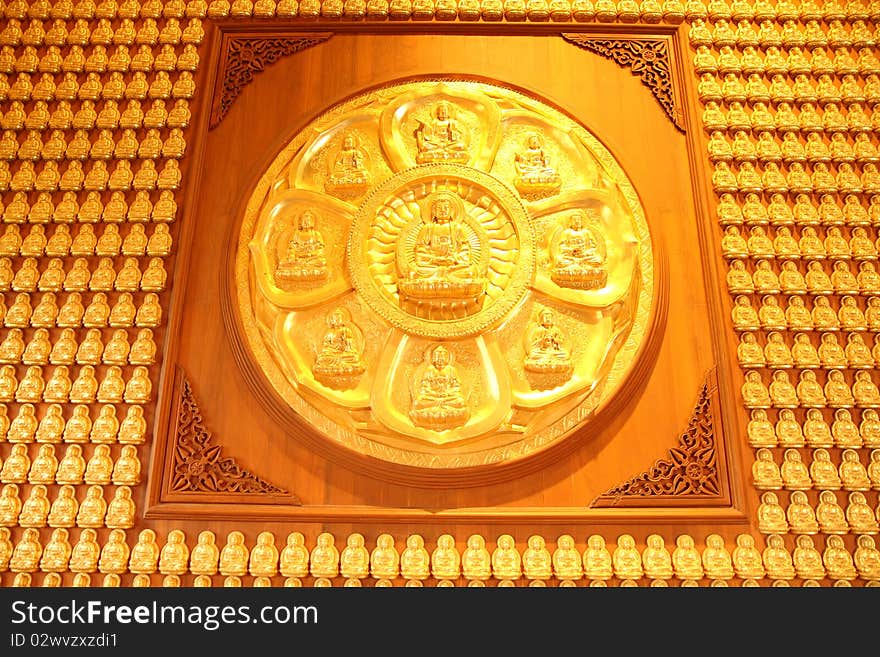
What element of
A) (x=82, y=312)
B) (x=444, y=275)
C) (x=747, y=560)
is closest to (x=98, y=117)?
(x=82, y=312)

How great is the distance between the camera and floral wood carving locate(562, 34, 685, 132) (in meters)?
5.29

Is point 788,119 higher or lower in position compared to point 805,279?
higher

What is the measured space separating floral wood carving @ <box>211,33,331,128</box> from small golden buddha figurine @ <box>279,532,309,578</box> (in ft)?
11.1

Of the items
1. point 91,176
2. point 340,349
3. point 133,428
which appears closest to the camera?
point 133,428

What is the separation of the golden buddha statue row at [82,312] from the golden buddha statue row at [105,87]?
1.75 m

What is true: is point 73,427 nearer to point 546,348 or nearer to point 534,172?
point 546,348

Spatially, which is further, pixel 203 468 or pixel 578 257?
pixel 578 257

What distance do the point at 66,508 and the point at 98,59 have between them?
3.67 meters

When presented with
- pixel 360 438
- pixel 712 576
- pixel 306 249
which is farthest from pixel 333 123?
pixel 712 576

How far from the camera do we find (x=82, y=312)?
4.70 meters

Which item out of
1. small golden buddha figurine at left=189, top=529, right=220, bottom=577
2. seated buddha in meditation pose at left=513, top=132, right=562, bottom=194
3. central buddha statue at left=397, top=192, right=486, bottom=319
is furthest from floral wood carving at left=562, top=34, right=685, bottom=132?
small golden buddha figurine at left=189, top=529, right=220, bottom=577

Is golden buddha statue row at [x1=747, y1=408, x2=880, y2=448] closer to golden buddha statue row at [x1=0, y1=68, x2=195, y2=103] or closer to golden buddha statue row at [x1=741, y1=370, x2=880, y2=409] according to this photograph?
golden buddha statue row at [x1=741, y1=370, x2=880, y2=409]

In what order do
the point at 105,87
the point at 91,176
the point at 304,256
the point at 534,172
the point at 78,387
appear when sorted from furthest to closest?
the point at 105,87
the point at 91,176
the point at 534,172
the point at 304,256
the point at 78,387
